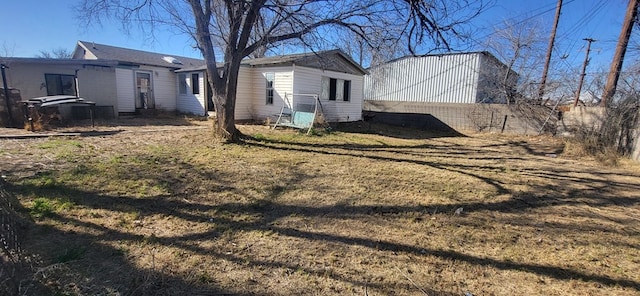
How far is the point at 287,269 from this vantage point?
2506 millimetres

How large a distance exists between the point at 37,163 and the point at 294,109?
767 centimetres

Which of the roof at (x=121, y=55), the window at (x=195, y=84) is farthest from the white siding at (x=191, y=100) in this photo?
the roof at (x=121, y=55)

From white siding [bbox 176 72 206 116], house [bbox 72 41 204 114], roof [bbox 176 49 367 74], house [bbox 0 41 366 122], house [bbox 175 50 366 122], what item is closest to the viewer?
house [bbox 0 41 366 122]

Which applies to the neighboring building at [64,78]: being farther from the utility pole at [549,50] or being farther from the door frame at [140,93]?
the utility pole at [549,50]

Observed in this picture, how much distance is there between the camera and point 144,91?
47.3 feet

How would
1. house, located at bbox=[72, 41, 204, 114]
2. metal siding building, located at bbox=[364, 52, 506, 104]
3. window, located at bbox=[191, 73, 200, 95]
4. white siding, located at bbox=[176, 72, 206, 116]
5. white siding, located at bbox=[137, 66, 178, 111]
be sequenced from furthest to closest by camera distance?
metal siding building, located at bbox=[364, 52, 506, 104], white siding, located at bbox=[137, 66, 178, 111], window, located at bbox=[191, 73, 200, 95], white siding, located at bbox=[176, 72, 206, 116], house, located at bbox=[72, 41, 204, 114]

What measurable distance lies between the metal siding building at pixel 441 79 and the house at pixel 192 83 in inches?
138

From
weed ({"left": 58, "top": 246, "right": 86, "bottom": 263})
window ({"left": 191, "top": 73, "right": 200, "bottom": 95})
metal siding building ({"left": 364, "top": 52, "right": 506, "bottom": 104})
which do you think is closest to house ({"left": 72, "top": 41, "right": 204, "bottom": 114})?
window ({"left": 191, "top": 73, "right": 200, "bottom": 95})

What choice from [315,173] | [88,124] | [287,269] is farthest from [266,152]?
[88,124]

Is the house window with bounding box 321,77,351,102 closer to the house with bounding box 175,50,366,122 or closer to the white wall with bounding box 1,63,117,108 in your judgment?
the house with bounding box 175,50,366,122

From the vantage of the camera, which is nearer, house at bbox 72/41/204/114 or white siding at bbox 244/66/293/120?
white siding at bbox 244/66/293/120

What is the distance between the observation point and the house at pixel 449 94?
13137 mm

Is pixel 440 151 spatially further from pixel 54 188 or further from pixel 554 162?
pixel 54 188

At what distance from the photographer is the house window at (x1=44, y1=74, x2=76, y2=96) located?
11438 millimetres
